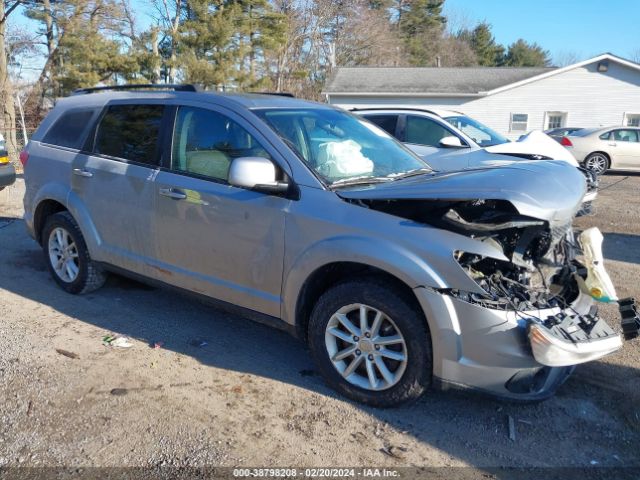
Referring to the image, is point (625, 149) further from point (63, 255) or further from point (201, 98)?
point (63, 255)

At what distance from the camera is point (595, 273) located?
3.45 meters

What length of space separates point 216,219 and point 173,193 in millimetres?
468

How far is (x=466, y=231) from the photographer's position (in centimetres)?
319

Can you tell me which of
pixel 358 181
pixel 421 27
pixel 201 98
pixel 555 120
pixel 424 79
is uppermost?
pixel 421 27

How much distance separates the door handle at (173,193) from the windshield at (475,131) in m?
6.52

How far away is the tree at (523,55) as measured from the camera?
2335 inches

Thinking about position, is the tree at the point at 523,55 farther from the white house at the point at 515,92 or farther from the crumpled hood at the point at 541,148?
the crumpled hood at the point at 541,148

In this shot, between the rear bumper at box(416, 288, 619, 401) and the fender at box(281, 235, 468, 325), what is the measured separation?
92 mm

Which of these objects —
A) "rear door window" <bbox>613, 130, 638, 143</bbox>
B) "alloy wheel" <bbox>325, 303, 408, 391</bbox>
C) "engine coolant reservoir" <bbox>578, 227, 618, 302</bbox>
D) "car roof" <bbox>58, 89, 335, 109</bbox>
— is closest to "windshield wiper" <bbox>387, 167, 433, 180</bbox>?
"car roof" <bbox>58, 89, 335, 109</bbox>

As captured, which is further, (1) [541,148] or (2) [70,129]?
(1) [541,148]

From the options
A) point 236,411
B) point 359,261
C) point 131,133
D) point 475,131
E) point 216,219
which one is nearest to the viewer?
point 359,261

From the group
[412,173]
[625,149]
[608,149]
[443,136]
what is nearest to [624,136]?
[625,149]

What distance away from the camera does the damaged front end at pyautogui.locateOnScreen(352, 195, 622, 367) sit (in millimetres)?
→ 3053

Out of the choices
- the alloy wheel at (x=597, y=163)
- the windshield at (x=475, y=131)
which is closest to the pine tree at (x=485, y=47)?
the alloy wheel at (x=597, y=163)
